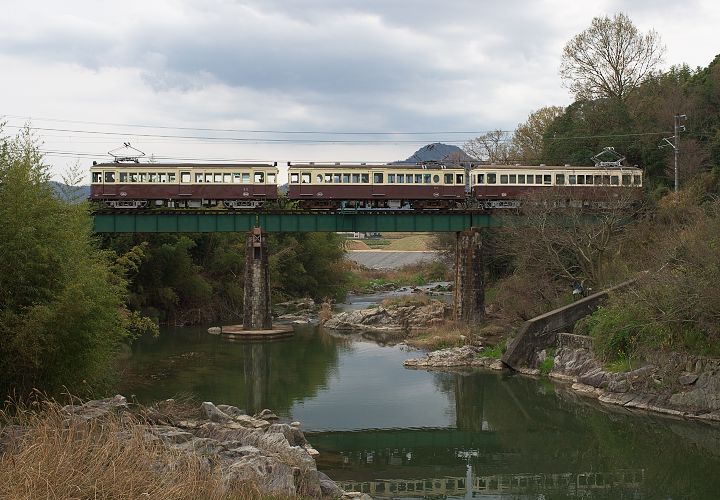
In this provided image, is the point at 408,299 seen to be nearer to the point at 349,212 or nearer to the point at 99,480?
the point at 349,212

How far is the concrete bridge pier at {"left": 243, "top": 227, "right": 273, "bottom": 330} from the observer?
45.9 meters

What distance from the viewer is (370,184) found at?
47000 mm

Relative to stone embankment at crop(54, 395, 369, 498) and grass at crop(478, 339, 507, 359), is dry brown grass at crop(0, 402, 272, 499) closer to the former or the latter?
stone embankment at crop(54, 395, 369, 498)

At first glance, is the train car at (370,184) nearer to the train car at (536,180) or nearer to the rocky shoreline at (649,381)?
the train car at (536,180)

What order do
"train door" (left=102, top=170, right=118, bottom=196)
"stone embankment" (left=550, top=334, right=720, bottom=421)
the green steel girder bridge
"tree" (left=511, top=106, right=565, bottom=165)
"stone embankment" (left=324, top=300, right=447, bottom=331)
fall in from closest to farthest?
1. "stone embankment" (left=550, top=334, right=720, bottom=421)
2. the green steel girder bridge
3. "train door" (left=102, top=170, right=118, bottom=196)
4. "stone embankment" (left=324, top=300, right=447, bottom=331)
5. "tree" (left=511, top=106, right=565, bottom=165)

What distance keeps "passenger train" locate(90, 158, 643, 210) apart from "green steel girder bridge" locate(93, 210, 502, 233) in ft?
3.67

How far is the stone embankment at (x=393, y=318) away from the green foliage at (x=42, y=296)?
28235 millimetres

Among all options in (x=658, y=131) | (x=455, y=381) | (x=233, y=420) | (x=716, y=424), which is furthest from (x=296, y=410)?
(x=658, y=131)

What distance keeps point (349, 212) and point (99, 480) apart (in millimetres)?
36470

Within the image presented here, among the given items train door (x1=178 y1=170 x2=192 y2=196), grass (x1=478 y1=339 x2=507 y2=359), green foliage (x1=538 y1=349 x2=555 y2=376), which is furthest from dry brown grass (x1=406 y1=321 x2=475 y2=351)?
train door (x1=178 y1=170 x2=192 y2=196)

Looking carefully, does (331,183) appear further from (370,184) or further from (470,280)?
(470,280)

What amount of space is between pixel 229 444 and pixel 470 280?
2967 centimetres

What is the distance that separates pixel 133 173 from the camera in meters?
46.4

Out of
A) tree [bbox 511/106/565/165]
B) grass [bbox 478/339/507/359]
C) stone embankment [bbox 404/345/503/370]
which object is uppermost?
tree [bbox 511/106/565/165]
